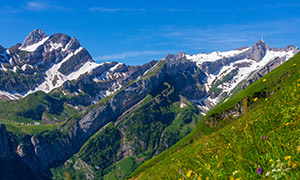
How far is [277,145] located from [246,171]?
928mm

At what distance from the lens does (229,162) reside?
5.07 m

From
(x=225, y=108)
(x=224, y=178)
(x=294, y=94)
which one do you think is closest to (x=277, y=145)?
(x=224, y=178)

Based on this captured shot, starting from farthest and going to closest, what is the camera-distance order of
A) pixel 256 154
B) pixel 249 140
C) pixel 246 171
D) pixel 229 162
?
pixel 249 140, pixel 229 162, pixel 256 154, pixel 246 171

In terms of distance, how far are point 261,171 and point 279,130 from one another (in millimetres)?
2389

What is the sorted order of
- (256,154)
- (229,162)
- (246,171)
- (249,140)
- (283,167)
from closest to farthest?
(283,167) < (246,171) < (256,154) < (229,162) < (249,140)

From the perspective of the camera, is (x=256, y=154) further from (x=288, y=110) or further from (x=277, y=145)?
(x=288, y=110)

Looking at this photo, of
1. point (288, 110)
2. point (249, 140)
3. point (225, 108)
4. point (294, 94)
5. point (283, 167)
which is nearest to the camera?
point (283, 167)

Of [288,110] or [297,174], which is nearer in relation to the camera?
[297,174]

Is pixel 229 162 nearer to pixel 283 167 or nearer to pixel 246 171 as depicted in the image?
pixel 246 171

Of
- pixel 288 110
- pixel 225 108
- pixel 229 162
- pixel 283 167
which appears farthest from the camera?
pixel 225 108

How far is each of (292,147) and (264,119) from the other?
3.59 metres

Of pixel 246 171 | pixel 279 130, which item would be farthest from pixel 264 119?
pixel 246 171

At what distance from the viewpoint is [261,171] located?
12.0 feet

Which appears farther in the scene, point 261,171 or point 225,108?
point 225,108
